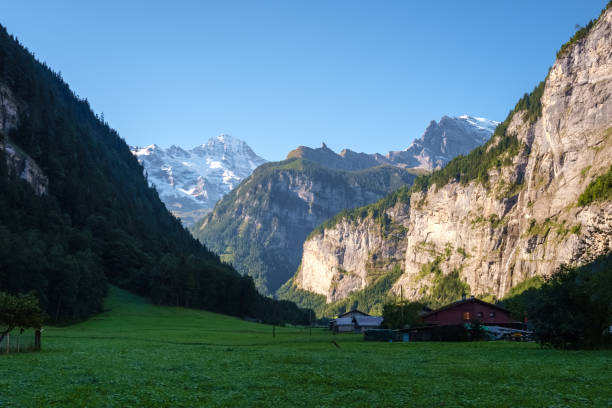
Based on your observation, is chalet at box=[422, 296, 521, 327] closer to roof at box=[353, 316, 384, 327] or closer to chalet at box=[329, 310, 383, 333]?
roof at box=[353, 316, 384, 327]

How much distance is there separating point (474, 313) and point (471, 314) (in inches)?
31.2

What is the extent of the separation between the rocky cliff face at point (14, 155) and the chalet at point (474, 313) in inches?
5647

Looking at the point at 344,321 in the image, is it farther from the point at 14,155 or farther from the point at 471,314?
the point at 14,155

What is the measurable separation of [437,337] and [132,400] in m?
67.4

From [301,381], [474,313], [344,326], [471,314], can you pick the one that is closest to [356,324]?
[344,326]

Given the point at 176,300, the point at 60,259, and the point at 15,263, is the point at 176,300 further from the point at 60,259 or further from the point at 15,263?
the point at 15,263

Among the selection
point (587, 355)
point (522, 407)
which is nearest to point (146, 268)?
point (587, 355)

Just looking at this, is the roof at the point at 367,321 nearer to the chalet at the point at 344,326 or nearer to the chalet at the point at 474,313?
the chalet at the point at 344,326

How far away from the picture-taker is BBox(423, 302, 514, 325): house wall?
133250 millimetres

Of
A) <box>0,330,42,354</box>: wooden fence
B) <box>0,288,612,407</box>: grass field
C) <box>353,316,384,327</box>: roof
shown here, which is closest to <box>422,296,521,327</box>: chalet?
<box>353,316,384,327</box>: roof

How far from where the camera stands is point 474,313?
13275 cm

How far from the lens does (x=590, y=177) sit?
19788 cm

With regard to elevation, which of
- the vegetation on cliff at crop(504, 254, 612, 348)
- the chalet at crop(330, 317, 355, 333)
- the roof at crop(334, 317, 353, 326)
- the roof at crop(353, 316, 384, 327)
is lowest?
the chalet at crop(330, 317, 355, 333)

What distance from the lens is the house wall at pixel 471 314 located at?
133 metres
